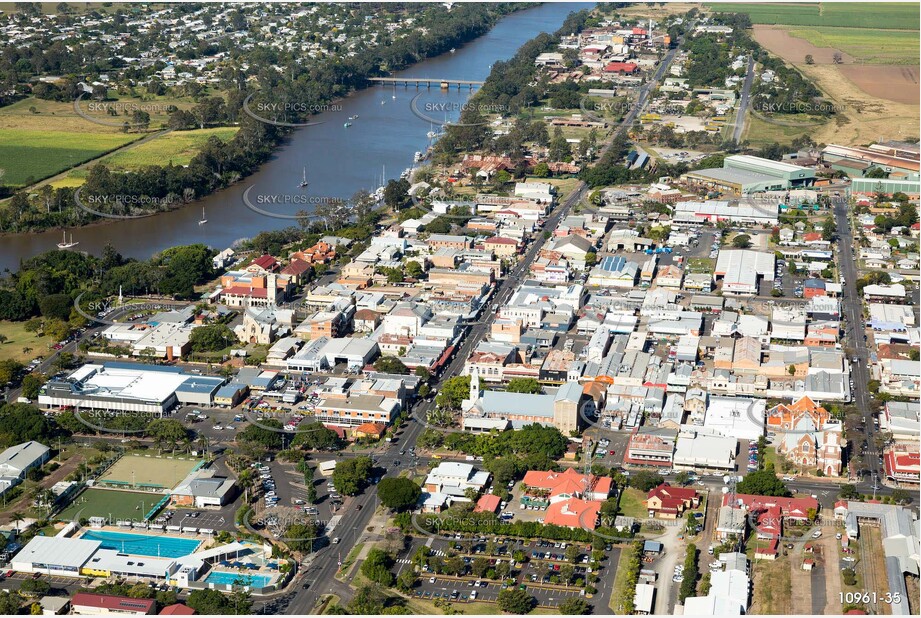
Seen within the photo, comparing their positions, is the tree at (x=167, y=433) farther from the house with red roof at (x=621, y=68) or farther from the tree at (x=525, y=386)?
the house with red roof at (x=621, y=68)

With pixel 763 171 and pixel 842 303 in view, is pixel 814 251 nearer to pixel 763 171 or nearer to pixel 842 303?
pixel 842 303

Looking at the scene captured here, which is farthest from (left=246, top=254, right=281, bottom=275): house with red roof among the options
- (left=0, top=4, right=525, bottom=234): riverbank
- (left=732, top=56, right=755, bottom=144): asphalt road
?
(left=732, top=56, right=755, bottom=144): asphalt road

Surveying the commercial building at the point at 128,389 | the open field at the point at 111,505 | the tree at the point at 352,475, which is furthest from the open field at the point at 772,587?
the commercial building at the point at 128,389

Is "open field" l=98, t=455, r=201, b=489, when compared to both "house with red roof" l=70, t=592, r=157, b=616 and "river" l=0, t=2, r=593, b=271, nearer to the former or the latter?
"house with red roof" l=70, t=592, r=157, b=616

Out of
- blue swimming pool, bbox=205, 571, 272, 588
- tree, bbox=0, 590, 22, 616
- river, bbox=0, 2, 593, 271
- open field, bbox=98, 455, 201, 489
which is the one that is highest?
blue swimming pool, bbox=205, 571, 272, 588

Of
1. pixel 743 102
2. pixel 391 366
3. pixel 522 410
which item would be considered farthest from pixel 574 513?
pixel 743 102
